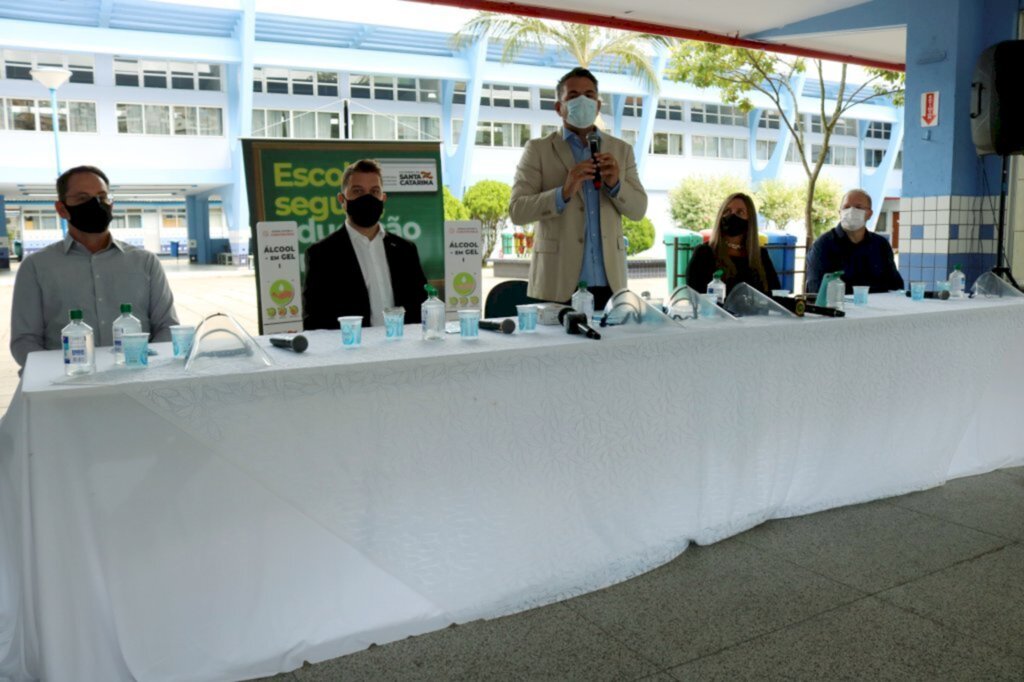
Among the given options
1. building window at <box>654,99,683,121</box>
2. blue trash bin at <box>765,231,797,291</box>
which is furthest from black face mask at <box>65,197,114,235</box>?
building window at <box>654,99,683,121</box>

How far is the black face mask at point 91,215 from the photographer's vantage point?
2.79m

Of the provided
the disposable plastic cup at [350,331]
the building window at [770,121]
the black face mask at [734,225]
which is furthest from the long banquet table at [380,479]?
the building window at [770,121]

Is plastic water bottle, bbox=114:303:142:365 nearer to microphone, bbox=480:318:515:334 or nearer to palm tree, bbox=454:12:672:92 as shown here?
microphone, bbox=480:318:515:334

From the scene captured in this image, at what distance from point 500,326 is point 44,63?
1048 inches

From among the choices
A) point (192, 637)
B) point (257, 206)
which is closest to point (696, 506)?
point (192, 637)

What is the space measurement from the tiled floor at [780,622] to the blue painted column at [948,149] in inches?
148

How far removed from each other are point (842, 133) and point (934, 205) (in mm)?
30826

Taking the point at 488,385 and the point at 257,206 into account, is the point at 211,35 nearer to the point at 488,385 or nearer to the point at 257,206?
the point at 257,206

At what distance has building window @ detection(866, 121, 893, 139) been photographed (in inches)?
1364

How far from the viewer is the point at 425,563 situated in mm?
2193

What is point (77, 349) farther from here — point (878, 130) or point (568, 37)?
point (878, 130)

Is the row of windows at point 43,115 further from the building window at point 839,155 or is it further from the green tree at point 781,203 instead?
the building window at point 839,155

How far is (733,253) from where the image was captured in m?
3.87

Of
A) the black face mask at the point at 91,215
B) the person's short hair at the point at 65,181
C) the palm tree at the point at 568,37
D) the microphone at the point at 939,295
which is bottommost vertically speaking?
the microphone at the point at 939,295
